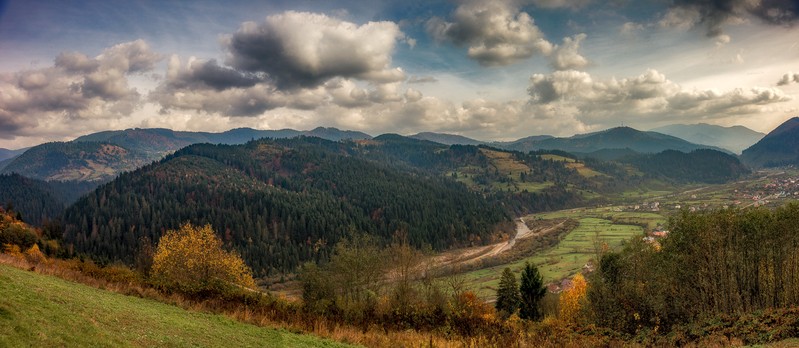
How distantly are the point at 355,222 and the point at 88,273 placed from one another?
157m

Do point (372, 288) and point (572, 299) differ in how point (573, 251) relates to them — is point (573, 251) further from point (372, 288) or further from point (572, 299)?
point (372, 288)

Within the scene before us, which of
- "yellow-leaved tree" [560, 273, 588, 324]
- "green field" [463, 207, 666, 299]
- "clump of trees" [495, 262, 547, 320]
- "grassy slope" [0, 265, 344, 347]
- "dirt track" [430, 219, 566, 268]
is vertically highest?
"grassy slope" [0, 265, 344, 347]

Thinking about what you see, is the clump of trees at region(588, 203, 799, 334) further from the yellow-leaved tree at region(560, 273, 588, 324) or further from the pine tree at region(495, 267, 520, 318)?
the yellow-leaved tree at region(560, 273, 588, 324)

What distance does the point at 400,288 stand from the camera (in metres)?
49.0

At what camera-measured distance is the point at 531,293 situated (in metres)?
57.1

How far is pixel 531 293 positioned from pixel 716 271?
981 inches

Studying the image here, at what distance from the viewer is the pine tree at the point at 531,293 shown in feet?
186

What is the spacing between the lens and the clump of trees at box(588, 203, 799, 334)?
110 feet

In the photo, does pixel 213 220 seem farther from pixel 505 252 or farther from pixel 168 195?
pixel 505 252

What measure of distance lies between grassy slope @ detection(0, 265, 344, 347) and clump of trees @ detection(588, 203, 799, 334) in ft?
97.3

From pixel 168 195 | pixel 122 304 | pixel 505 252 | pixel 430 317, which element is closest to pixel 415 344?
pixel 430 317

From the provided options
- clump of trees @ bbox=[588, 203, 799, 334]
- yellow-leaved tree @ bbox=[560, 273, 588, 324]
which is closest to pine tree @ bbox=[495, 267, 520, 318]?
yellow-leaved tree @ bbox=[560, 273, 588, 324]

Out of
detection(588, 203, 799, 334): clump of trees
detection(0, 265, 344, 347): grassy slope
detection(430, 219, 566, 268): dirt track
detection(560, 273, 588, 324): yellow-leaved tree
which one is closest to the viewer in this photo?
detection(0, 265, 344, 347): grassy slope

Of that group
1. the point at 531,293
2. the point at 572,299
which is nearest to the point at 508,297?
the point at 531,293
